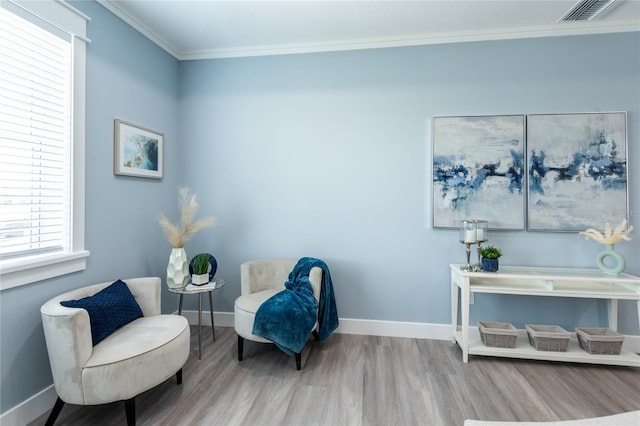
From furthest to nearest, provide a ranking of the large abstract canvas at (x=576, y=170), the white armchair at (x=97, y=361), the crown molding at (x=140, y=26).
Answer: the large abstract canvas at (x=576, y=170) → the crown molding at (x=140, y=26) → the white armchair at (x=97, y=361)

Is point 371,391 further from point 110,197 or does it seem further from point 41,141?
point 41,141

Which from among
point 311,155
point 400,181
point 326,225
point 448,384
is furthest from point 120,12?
point 448,384

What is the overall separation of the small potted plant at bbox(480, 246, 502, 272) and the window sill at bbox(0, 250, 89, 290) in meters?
2.99

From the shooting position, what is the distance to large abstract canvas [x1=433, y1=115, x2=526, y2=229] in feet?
8.96

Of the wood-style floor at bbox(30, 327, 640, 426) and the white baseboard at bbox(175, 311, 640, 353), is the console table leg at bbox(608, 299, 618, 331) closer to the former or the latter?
the wood-style floor at bbox(30, 327, 640, 426)

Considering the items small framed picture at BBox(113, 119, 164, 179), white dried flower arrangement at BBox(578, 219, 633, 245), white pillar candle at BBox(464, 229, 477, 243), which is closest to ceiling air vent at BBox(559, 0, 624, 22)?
white dried flower arrangement at BBox(578, 219, 633, 245)

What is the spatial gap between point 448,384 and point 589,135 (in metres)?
2.39

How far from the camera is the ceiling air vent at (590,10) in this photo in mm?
2281

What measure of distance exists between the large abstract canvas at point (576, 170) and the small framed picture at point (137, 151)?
A: 3.37 metres

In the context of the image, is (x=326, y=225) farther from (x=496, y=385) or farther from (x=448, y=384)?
(x=496, y=385)

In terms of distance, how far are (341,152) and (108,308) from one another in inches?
86.8

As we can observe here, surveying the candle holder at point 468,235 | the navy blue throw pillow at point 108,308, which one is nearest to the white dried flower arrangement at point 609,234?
the candle holder at point 468,235

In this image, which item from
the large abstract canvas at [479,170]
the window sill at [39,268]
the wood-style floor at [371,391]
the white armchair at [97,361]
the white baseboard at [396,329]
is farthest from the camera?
the white baseboard at [396,329]

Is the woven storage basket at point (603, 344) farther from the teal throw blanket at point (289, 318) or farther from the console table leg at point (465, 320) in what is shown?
the teal throw blanket at point (289, 318)
